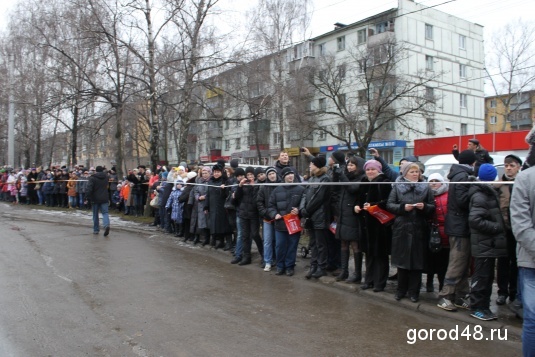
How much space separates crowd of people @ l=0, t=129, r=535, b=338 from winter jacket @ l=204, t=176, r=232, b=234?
2 centimetres

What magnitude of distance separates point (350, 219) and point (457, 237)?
5.77 ft

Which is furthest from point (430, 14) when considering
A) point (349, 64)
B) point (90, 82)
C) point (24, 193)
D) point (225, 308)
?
point (225, 308)

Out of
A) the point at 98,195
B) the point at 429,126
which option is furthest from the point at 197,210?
the point at 429,126

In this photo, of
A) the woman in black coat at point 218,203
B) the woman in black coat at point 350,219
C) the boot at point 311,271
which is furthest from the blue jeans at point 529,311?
the woman in black coat at point 218,203

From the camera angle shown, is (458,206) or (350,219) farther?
(350,219)

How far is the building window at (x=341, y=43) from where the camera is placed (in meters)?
43.8

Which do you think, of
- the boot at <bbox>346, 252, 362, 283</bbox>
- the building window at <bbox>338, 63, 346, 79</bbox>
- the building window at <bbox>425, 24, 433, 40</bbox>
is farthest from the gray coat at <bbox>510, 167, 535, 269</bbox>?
the building window at <bbox>425, 24, 433, 40</bbox>

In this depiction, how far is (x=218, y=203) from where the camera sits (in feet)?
33.6

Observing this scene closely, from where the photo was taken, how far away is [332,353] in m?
4.45

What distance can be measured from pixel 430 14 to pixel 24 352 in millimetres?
44977

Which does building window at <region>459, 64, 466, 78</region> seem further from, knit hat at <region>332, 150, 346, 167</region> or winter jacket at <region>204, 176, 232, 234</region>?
knit hat at <region>332, 150, 346, 167</region>

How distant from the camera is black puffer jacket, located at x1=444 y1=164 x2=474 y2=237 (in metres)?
5.59

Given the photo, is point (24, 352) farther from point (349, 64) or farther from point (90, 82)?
point (349, 64)
